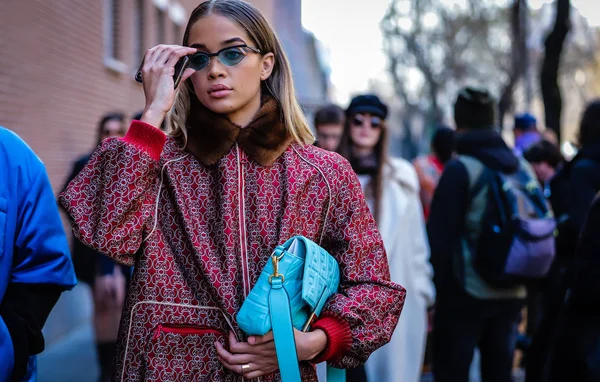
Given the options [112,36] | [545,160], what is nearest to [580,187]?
[545,160]

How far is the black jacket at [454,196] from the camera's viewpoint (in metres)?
4.60

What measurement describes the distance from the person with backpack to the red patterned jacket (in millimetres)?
2131

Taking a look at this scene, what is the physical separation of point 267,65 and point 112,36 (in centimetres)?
868

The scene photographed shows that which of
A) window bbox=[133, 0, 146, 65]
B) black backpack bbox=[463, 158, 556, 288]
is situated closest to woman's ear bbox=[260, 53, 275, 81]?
black backpack bbox=[463, 158, 556, 288]

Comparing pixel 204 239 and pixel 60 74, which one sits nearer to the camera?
pixel 204 239

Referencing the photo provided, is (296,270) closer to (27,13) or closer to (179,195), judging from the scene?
(179,195)

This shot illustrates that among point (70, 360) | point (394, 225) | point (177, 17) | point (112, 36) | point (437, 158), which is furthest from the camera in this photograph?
point (177, 17)

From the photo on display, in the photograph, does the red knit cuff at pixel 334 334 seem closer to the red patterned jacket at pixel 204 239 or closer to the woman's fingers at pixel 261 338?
the red patterned jacket at pixel 204 239

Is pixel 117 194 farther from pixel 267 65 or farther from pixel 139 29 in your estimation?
pixel 139 29

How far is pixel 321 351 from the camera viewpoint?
7.73 ft

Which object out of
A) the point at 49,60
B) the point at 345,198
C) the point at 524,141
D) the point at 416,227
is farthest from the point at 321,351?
the point at 524,141

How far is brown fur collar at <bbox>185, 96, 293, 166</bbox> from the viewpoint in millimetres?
2436

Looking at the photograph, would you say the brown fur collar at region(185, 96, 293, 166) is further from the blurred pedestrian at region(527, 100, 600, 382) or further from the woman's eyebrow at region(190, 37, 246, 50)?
the blurred pedestrian at region(527, 100, 600, 382)

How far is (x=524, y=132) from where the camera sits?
30.5ft
